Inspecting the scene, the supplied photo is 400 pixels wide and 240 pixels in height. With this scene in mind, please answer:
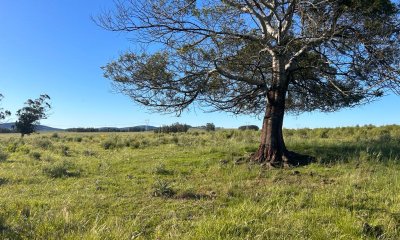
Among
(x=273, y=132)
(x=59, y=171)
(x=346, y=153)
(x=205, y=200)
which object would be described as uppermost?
(x=273, y=132)

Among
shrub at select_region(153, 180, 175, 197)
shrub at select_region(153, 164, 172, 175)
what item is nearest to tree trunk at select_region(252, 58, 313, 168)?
shrub at select_region(153, 164, 172, 175)

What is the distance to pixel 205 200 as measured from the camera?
24.2ft

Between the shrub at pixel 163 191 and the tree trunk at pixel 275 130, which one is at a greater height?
the tree trunk at pixel 275 130

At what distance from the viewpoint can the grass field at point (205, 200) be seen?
17.7 ft

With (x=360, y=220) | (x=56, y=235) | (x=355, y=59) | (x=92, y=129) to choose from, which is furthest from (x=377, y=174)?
(x=92, y=129)

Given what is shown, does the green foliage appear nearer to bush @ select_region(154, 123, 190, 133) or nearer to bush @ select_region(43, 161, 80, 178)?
bush @ select_region(43, 161, 80, 178)

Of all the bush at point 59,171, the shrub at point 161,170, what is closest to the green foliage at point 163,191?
the shrub at point 161,170

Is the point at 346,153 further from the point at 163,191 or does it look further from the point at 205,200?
the point at 163,191

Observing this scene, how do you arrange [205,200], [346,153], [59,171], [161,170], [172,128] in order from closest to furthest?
[205,200], [59,171], [161,170], [346,153], [172,128]

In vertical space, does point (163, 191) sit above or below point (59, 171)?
below

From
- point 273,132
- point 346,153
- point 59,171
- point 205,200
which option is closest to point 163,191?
point 205,200

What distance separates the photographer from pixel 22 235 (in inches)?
199

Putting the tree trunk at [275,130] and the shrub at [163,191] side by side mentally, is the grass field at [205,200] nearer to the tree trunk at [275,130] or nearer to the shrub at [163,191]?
the shrub at [163,191]

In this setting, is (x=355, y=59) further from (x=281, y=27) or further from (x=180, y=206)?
(x=180, y=206)
